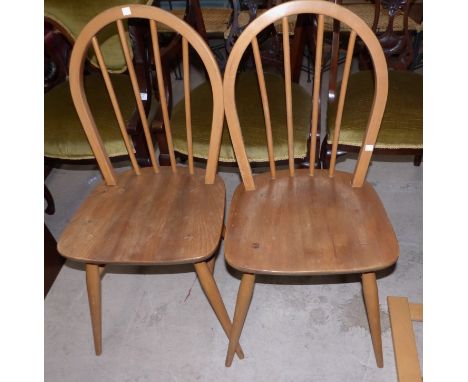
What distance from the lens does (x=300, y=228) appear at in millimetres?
1058

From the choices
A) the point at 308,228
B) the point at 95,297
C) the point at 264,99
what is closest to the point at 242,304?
the point at 308,228

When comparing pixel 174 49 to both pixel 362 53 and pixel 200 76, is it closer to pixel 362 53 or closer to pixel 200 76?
pixel 362 53

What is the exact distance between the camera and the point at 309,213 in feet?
3.60

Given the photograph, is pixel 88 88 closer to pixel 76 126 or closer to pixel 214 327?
pixel 76 126

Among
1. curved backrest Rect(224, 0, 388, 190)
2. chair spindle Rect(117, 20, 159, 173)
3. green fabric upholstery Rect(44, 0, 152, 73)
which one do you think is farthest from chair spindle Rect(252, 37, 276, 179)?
green fabric upholstery Rect(44, 0, 152, 73)

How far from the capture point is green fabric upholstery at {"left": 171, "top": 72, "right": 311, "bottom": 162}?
1.27m

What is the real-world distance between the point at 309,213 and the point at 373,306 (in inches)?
11.3

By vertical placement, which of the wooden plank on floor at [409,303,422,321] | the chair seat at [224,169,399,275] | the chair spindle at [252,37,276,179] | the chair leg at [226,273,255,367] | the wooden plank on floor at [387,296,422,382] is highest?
the chair spindle at [252,37,276,179]

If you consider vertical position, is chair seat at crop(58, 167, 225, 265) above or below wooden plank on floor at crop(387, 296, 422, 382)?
above

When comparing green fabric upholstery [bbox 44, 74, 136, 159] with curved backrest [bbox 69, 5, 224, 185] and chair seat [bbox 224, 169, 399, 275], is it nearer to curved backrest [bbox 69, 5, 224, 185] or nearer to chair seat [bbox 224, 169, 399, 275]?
curved backrest [bbox 69, 5, 224, 185]

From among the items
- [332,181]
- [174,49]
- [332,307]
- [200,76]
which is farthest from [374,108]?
[200,76]

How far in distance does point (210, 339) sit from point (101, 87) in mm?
982

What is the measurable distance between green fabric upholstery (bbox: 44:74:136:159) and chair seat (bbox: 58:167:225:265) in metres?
0.17

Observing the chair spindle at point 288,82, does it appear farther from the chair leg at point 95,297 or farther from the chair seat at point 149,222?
the chair leg at point 95,297
